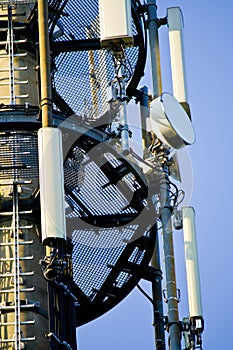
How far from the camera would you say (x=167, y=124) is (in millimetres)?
36688

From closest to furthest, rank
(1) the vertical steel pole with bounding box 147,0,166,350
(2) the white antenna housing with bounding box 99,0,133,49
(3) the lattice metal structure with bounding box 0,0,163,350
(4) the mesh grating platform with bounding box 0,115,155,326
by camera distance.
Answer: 1. (2) the white antenna housing with bounding box 99,0,133,49
2. (3) the lattice metal structure with bounding box 0,0,163,350
3. (4) the mesh grating platform with bounding box 0,115,155,326
4. (1) the vertical steel pole with bounding box 147,0,166,350

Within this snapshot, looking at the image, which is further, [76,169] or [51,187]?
[76,169]

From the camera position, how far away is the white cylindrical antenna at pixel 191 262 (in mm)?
35812

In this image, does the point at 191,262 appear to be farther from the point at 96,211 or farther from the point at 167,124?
the point at 96,211

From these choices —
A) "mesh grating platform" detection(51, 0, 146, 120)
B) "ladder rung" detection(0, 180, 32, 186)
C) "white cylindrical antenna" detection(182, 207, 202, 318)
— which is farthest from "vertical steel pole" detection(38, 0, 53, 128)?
"white cylindrical antenna" detection(182, 207, 202, 318)

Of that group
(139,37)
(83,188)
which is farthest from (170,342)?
Answer: (139,37)

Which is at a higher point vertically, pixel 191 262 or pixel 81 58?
pixel 81 58

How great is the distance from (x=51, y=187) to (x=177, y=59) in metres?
6.28

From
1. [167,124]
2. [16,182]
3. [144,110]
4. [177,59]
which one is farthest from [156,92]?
[16,182]

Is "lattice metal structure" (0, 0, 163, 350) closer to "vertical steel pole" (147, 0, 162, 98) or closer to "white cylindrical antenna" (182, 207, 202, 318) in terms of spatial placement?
"vertical steel pole" (147, 0, 162, 98)

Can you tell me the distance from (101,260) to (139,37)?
17.4 ft

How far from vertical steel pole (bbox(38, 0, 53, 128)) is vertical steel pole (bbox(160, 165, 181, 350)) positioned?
10.8ft

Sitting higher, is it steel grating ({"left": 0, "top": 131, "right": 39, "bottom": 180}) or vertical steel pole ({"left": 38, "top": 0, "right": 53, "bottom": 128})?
vertical steel pole ({"left": 38, "top": 0, "right": 53, "bottom": 128})

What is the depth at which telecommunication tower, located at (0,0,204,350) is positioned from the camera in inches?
1410
